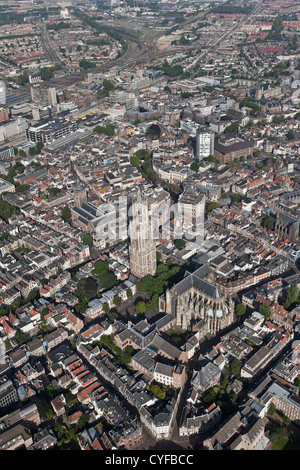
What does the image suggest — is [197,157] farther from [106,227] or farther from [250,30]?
[250,30]

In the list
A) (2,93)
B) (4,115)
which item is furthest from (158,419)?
(2,93)

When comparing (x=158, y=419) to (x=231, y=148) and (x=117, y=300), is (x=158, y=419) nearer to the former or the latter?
(x=117, y=300)

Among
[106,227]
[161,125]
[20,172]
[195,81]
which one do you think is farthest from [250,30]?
[106,227]

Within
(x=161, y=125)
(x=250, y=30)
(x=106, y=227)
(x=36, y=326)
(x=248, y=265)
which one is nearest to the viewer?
(x=36, y=326)

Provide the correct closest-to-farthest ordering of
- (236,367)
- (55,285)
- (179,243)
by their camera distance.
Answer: (236,367) < (55,285) < (179,243)

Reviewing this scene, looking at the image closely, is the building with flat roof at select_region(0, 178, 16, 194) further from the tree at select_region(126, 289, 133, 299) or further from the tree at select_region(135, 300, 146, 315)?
the tree at select_region(135, 300, 146, 315)

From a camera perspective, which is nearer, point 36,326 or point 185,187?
point 36,326
